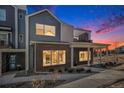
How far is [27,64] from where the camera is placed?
1181 cm

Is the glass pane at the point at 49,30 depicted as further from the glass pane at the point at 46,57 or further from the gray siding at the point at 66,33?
the glass pane at the point at 46,57

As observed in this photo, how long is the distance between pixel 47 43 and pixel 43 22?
69.6 inches

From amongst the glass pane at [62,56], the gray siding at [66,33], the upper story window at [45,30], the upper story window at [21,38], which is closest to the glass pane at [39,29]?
the upper story window at [45,30]

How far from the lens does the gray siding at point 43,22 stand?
1207 cm

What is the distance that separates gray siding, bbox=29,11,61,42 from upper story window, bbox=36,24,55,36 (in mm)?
234

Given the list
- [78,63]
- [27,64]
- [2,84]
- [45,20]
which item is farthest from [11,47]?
[78,63]

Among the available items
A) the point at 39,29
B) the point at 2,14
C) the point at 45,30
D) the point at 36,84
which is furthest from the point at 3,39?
the point at 36,84

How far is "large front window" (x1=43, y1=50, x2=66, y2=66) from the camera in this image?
1212 cm

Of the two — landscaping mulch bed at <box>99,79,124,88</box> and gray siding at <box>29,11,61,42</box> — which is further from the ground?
gray siding at <box>29,11,61,42</box>

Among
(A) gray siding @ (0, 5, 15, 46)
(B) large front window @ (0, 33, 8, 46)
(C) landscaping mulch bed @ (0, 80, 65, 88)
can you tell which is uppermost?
(A) gray siding @ (0, 5, 15, 46)

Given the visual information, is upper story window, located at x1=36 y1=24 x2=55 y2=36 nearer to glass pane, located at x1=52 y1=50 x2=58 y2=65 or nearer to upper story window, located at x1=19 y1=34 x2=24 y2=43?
upper story window, located at x1=19 y1=34 x2=24 y2=43

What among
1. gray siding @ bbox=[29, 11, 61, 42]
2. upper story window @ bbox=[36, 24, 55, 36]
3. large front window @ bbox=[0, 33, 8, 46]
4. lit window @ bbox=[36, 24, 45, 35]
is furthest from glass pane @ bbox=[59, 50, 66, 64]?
large front window @ bbox=[0, 33, 8, 46]

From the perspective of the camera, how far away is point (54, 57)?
12.8m

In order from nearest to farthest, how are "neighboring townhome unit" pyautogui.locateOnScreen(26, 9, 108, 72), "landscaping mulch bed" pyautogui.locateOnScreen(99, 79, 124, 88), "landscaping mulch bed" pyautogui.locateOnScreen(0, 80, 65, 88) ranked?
"landscaping mulch bed" pyautogui.locateOnScreen(99, 79, 124, 88), "landscaping mulch bed" pyautogui.locateOnScreen(0, 80, 65, 88), "neighboring townhome unit" pyautogui.locateOnScreen(26, 9, 108, 72)
